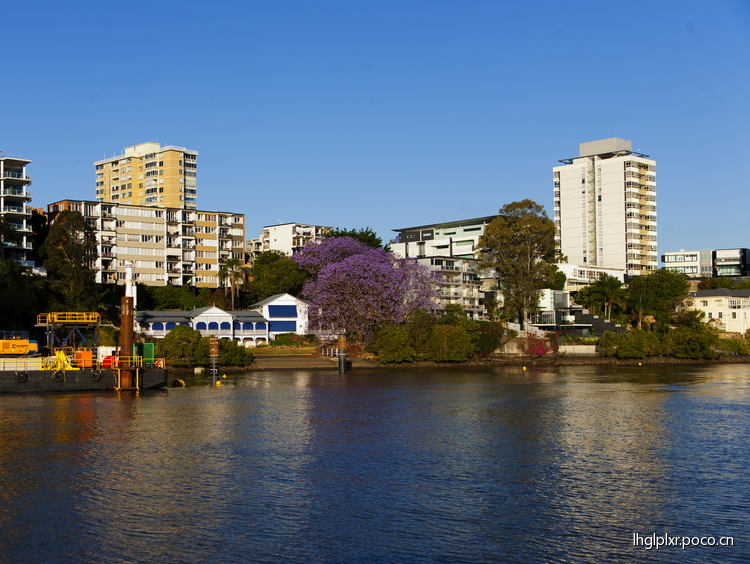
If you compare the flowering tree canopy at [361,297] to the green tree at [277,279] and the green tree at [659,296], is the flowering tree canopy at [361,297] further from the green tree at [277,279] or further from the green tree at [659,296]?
the green tree at [659,296]

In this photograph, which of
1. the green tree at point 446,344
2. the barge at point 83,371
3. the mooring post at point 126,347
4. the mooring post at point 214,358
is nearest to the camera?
the barge at point 83,371

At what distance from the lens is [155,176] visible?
179m

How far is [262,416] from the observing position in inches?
1769

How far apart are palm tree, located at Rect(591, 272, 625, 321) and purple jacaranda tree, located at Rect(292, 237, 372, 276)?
38.4 m

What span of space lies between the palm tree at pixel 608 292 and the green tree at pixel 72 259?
73.7 metres

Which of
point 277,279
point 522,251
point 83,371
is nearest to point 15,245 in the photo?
point 277,279

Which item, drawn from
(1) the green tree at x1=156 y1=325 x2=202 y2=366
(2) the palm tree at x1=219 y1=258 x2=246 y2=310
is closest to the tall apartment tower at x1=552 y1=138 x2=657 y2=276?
(2) the palm tree at x1=219 y1=258 x2=246 y2=310

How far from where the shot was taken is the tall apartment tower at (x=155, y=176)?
177 meters

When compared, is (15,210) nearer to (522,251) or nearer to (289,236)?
(289,236)

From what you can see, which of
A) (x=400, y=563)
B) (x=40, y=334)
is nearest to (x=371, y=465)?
(x=400, y=563)

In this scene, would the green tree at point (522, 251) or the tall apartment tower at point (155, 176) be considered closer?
the green tree at point (522, 251)

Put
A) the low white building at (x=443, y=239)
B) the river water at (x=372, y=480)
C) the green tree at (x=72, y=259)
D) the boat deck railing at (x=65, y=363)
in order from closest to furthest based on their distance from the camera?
the river water at (x=372, y=480), the boat deck railing at (x=65, y=363), the green tree at (x=72, y=259), the low white building at (x=443, y=239)

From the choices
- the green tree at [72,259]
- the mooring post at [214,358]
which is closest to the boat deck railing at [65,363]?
the mooring post at [214,358]

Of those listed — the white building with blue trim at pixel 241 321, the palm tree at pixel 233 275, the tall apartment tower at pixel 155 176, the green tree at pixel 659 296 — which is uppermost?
the tall apartment tower at pixel 155 176
